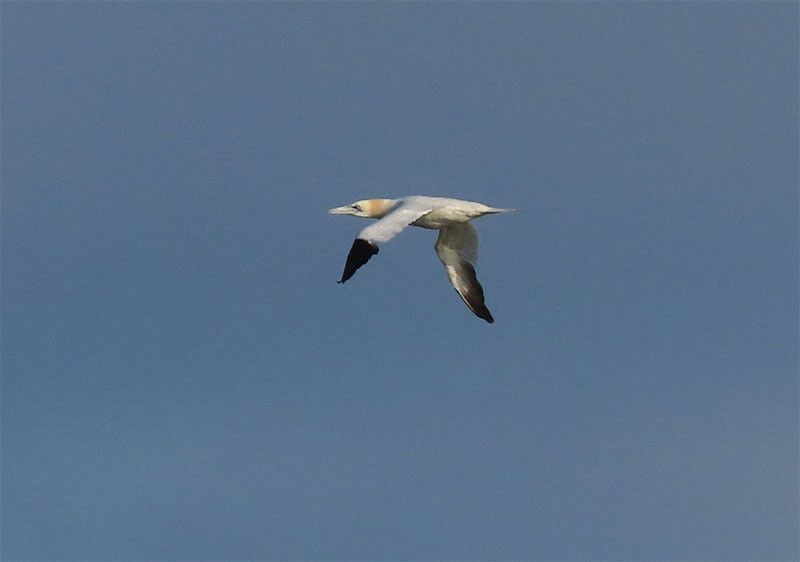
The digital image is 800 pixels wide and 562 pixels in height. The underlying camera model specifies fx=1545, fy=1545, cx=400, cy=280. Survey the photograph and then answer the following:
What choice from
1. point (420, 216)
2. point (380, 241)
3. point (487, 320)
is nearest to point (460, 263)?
point (487, 320)

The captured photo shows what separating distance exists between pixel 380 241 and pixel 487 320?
654cm

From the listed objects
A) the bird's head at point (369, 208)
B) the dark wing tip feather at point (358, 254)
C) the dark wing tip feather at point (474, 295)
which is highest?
the bird's head at point (369, 208)

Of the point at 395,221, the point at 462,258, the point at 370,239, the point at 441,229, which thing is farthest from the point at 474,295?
the point at 370,239

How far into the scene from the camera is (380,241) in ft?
81.9

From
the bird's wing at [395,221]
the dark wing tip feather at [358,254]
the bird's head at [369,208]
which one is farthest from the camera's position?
the bird's head at [369,208]

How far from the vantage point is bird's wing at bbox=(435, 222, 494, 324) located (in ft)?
104

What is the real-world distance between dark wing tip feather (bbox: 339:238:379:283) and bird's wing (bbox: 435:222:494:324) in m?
6.95

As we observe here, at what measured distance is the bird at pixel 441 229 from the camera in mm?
24867

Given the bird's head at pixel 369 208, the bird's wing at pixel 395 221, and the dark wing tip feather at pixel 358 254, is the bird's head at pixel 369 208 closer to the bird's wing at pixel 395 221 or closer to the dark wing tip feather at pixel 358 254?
the bird's wing at pixel 395 221

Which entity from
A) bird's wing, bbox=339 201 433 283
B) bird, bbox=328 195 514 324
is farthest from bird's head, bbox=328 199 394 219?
bird's wing, bbox=339 201 433 283

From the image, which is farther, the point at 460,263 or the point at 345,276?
the point at 460,263

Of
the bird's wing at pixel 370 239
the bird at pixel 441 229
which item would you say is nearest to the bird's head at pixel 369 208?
the bird at pixel 441 229

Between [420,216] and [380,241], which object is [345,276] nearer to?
[380,241]

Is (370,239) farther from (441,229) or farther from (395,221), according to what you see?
(441,229)
